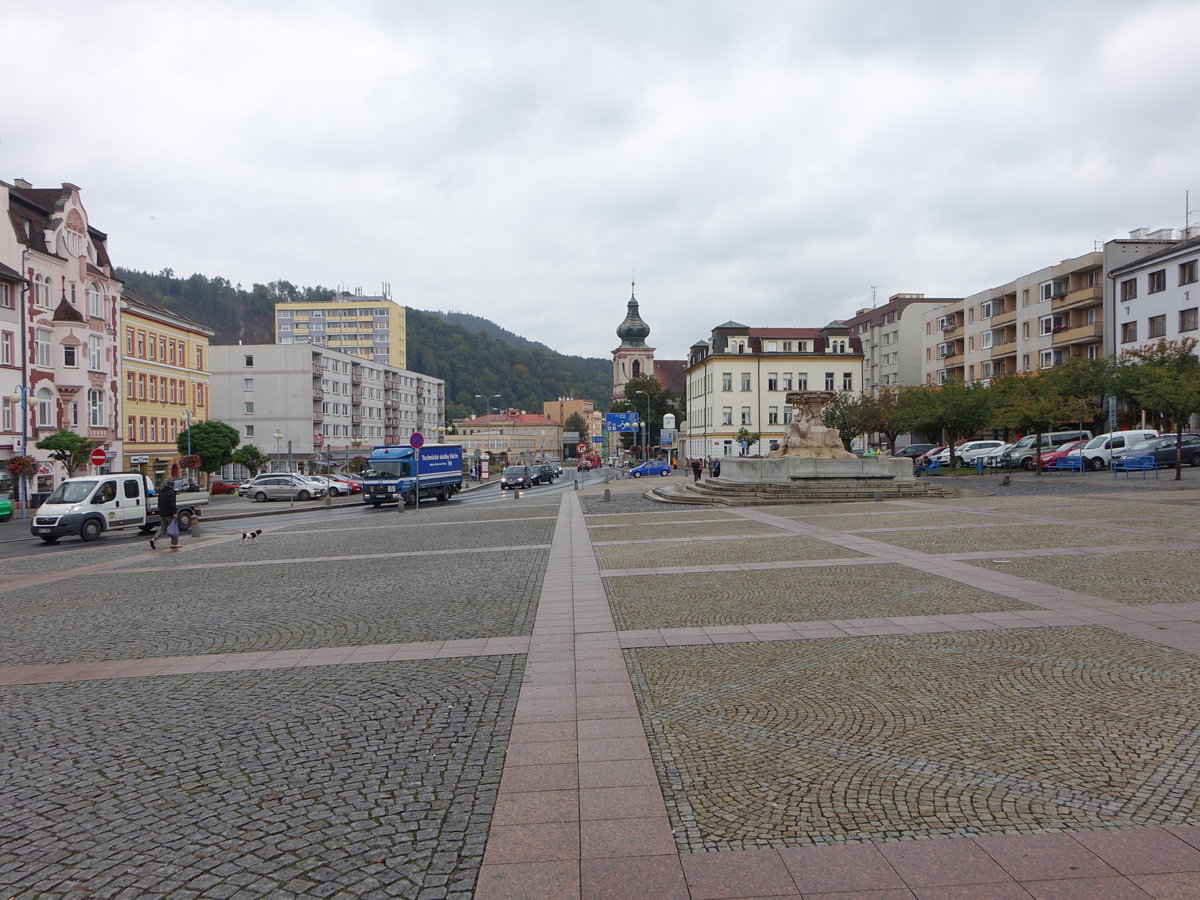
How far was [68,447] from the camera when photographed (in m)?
35.3

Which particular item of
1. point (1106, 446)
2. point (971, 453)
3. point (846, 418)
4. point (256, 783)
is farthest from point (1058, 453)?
point (256, 783)

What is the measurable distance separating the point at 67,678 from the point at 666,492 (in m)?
28.1

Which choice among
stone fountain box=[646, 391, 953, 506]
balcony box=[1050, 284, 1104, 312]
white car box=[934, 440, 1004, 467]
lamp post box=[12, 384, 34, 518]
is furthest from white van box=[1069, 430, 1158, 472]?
lamp post box=[12, 384, 34, 518]

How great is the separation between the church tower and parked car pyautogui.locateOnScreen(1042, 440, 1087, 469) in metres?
87.3

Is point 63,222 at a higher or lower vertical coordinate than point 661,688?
higher

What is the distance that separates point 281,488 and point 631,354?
295ft

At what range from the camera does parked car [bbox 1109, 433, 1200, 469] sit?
36.3 meters

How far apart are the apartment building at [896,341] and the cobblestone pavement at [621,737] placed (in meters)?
74.0

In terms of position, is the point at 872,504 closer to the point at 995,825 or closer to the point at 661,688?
the point at 661,688

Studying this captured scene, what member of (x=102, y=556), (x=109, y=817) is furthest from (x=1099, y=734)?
(x=102, y=556)

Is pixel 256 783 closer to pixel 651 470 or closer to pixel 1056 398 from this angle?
pixel 1056 398

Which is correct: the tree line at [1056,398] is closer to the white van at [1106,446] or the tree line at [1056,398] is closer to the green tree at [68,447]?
the white van at [1106,446]

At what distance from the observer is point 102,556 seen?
62.3ft

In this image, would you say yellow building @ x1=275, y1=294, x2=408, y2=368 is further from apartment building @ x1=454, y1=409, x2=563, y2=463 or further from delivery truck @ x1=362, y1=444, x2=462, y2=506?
delivery truck @ x1=362, y1=444, x2=462, y2=506
